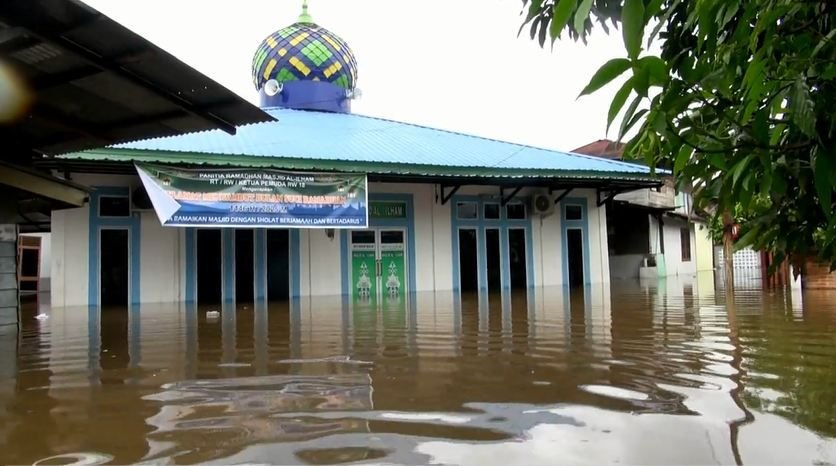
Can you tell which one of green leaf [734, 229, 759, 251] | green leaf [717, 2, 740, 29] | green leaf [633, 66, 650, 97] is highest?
green leaf [717, 2, 740, 29]

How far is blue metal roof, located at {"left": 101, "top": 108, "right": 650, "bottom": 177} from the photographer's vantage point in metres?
13.6

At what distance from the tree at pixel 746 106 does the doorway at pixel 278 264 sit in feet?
43.6

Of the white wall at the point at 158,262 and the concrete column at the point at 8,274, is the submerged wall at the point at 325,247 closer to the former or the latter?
the white wall at the point at 158,262

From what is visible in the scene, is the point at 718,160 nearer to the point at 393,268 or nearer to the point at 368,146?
the point at 393,268

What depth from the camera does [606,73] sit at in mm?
1155

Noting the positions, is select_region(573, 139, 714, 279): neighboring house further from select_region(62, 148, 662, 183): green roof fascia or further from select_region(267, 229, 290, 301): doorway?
select_region(267, 229, 290, 301): doorway

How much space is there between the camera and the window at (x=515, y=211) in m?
17.0

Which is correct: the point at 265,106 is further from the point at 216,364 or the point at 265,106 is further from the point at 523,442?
the point at 523,442

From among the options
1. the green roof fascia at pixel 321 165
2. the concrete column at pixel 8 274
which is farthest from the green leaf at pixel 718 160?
the green roof fascia at pixel 321 165

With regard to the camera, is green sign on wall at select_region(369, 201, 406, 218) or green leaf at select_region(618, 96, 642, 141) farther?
green sign on wall at select_region(369, 201, 406, 218)

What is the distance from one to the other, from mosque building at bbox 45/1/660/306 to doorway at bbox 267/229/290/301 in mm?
32

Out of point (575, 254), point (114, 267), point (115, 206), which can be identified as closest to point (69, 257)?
point (114, 267)

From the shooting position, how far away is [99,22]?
4305 millimetres

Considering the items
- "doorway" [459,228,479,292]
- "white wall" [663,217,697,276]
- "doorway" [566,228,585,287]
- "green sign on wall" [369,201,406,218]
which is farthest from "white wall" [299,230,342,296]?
"white wall" [663,217,697,276]
